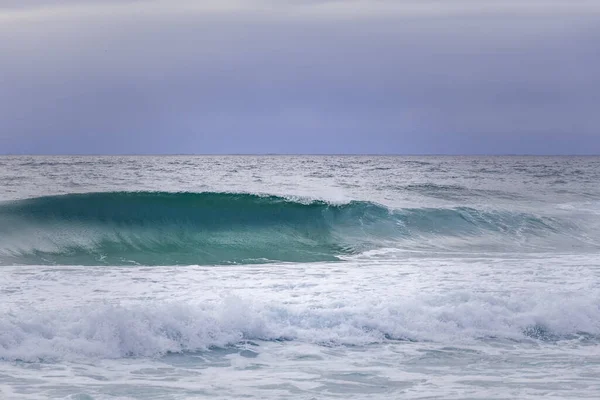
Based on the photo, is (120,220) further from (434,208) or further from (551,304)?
(551,304)

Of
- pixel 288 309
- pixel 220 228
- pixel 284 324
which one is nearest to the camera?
pixel 284 324

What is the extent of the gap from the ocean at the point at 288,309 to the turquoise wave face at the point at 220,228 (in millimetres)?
73

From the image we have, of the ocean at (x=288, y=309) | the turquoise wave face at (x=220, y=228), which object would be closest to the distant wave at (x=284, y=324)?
the ocean at (x=288, y=309)

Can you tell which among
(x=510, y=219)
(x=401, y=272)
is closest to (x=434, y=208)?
(x=510, y=219)

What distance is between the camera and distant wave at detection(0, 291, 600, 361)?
20.5 feet

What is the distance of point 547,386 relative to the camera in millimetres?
5344

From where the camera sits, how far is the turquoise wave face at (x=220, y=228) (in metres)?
13.4

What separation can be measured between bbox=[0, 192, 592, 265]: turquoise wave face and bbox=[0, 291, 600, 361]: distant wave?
5.42 metres

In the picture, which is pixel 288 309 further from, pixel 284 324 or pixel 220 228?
pixel 220 228

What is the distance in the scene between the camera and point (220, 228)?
631 inches

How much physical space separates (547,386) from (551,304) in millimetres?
2661

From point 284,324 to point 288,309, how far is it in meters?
0.33

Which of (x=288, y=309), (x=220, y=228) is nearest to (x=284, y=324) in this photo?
(x=288, y=309)

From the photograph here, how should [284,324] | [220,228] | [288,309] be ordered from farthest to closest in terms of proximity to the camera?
1. [220,228]
2. [288,309]
3. [284,324]
